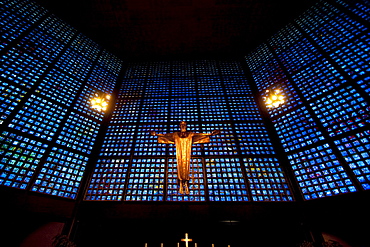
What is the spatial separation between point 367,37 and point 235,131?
7.99 m

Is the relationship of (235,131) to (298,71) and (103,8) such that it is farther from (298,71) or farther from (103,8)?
(103,8)

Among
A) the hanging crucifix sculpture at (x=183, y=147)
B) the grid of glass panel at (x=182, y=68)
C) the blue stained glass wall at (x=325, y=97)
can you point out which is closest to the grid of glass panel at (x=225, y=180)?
the hanging crucifix sculpture at (x=183, y=147)

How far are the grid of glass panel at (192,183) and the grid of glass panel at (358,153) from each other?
621 cm

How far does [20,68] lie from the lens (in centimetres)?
913

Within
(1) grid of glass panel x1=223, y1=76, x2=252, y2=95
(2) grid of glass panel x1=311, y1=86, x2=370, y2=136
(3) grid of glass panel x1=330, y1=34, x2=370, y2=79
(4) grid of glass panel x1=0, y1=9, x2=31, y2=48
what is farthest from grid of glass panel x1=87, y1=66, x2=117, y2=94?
(3) grid of glass panel x1=330, y1=34, x2=370, y2=79

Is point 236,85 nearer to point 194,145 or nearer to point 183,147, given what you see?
point 194,145

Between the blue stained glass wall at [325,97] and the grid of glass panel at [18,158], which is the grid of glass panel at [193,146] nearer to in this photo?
the blue stained glass wall at [325,97]

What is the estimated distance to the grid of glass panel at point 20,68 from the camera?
8641 mm

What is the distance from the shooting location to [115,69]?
46.5ft

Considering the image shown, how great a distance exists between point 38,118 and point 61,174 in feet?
10.2

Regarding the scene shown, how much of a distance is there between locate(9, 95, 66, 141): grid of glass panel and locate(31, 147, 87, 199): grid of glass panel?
3.50 ft

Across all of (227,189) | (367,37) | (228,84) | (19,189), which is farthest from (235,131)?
(19,189)

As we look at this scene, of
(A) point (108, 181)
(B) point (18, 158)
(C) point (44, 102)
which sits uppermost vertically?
(C) point (44, 102)

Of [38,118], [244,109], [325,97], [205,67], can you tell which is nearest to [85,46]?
[38,118]
